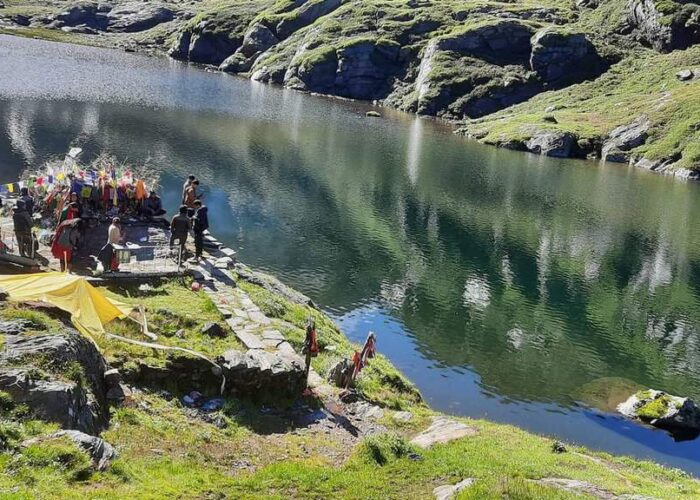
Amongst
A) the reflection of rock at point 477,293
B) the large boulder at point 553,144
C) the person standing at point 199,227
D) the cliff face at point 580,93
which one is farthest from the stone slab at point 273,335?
the cliff face at point 580,93

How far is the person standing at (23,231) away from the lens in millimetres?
27266

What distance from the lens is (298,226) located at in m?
60.4

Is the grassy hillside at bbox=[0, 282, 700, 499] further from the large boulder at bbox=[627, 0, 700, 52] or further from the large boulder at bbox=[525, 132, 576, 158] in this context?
the large boulder at bbox=[627, 0, 700, 52]

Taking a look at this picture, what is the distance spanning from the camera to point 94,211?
36.4 metres

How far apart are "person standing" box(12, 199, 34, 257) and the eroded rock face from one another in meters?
11.8

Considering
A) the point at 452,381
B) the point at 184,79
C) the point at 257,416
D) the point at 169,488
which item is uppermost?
the point at 184,79

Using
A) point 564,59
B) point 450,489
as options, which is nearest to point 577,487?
point 450,489

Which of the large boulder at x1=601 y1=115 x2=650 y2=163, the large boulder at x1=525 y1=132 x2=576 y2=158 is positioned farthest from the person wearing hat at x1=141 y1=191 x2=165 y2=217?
the large boulder at x1=601 y1=115 x2=650 y2=163

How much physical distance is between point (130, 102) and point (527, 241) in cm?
8309

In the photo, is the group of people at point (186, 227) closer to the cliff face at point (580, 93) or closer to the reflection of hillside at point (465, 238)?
the reflection of hillside at point (465, 238)

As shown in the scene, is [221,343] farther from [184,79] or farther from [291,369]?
[184,79]

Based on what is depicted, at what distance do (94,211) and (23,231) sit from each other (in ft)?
29.8

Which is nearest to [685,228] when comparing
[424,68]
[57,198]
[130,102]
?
[57,198]

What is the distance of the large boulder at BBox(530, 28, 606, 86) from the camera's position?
19000 cm
